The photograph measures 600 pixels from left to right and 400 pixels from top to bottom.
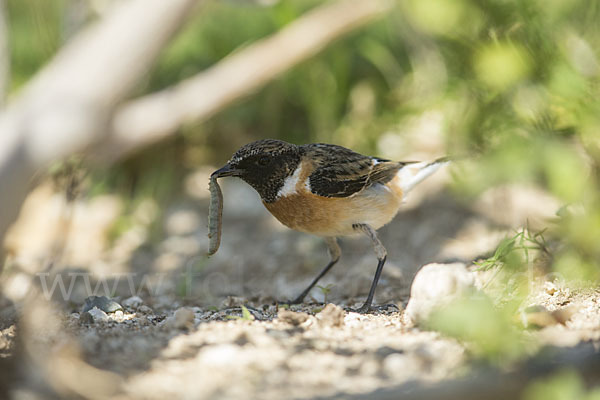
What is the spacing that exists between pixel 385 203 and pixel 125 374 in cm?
284

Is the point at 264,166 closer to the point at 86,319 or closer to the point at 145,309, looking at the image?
the point at 145,309

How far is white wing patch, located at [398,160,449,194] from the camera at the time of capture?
579 centimetres

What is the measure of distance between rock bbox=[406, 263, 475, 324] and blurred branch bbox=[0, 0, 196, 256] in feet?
6.23

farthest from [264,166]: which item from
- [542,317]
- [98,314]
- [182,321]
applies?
[542,317]

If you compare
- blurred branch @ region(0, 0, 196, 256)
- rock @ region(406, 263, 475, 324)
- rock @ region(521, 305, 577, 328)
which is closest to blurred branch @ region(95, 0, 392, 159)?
blurred branch @ region(0, 0, 196, 256)

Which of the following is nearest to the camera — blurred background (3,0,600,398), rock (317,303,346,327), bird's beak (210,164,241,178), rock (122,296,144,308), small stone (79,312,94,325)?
rock (317,303,346,327)

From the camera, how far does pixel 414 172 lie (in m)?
5.88

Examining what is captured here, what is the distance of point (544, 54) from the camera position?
4.71m

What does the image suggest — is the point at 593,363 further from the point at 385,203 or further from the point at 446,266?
the point at 385,203

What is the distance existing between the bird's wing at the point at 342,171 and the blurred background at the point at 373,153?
555mm

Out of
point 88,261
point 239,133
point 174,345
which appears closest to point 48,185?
point 88,261

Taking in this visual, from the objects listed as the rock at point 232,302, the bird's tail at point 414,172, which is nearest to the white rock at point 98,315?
the rock at point 232,302

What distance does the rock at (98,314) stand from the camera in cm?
430

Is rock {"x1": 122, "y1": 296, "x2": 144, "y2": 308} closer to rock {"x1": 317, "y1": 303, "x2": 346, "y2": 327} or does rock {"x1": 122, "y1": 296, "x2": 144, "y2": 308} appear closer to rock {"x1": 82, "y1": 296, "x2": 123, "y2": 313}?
rock {"x1": 82, "y1": 296, "x2": 123, "y2": 313}
